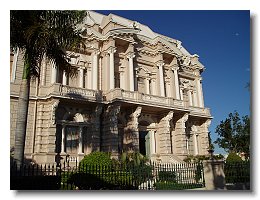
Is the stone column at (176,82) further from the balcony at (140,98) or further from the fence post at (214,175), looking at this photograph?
the fence post at (214,175)

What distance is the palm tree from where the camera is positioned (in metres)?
8.41

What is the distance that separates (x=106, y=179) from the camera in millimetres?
8867

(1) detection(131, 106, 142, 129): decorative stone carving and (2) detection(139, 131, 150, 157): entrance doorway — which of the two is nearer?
(1) detection(131, 106, 142, 129): decorative stone carving

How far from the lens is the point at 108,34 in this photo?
655 inches

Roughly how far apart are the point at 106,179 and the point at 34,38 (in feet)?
16.1

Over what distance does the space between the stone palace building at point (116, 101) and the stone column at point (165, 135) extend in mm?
61

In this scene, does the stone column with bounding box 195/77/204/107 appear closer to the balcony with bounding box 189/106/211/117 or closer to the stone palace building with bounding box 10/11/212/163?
the stone palace building with bounding box 10/11/212/163

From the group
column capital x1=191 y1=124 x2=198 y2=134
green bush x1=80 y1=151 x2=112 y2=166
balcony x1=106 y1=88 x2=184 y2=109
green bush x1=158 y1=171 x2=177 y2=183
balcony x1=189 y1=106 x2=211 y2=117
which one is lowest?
green bush x1=158 y1=171 x2=177 y2=183

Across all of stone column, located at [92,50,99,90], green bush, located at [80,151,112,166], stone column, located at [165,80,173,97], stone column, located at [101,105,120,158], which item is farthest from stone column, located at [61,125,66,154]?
stone column, located at [165,80,173,97]

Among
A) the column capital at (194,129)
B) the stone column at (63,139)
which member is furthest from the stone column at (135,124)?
the column capital at (194,129)

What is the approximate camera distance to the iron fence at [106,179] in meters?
8.02

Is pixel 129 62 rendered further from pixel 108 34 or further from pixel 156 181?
pixel 156 181

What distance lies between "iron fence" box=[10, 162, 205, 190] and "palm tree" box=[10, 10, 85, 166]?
2.21ft
